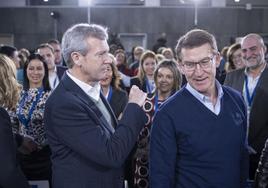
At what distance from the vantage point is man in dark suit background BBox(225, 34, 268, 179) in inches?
115

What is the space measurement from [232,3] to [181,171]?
1070 cm

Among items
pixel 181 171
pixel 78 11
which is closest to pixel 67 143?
pixel 181 171

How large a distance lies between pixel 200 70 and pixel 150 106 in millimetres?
1343

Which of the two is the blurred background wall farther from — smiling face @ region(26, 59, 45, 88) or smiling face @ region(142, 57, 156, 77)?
smiling face @ region(26, 59, 45, 88)

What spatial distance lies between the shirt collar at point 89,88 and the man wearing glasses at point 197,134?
0.29 meters

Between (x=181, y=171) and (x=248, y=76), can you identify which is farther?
(x=248, y=76)

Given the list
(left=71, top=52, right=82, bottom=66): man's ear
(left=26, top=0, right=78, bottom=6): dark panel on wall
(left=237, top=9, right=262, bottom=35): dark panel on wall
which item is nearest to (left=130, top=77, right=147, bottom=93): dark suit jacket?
(left=71, top=52, right=82, bottom=66): man's ear

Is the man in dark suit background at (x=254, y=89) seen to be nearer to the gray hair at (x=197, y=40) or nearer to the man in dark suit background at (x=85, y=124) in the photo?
the gray hair at (x=197, y=40)

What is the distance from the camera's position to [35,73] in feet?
10.3

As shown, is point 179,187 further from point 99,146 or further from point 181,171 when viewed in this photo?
point 99,146

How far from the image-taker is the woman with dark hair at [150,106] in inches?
112

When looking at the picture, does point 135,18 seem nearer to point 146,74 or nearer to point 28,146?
point 146,74

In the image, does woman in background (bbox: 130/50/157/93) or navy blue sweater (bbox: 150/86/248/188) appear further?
woman in background (bbox: 130/50/157/93)

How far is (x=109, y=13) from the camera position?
1130 cm
